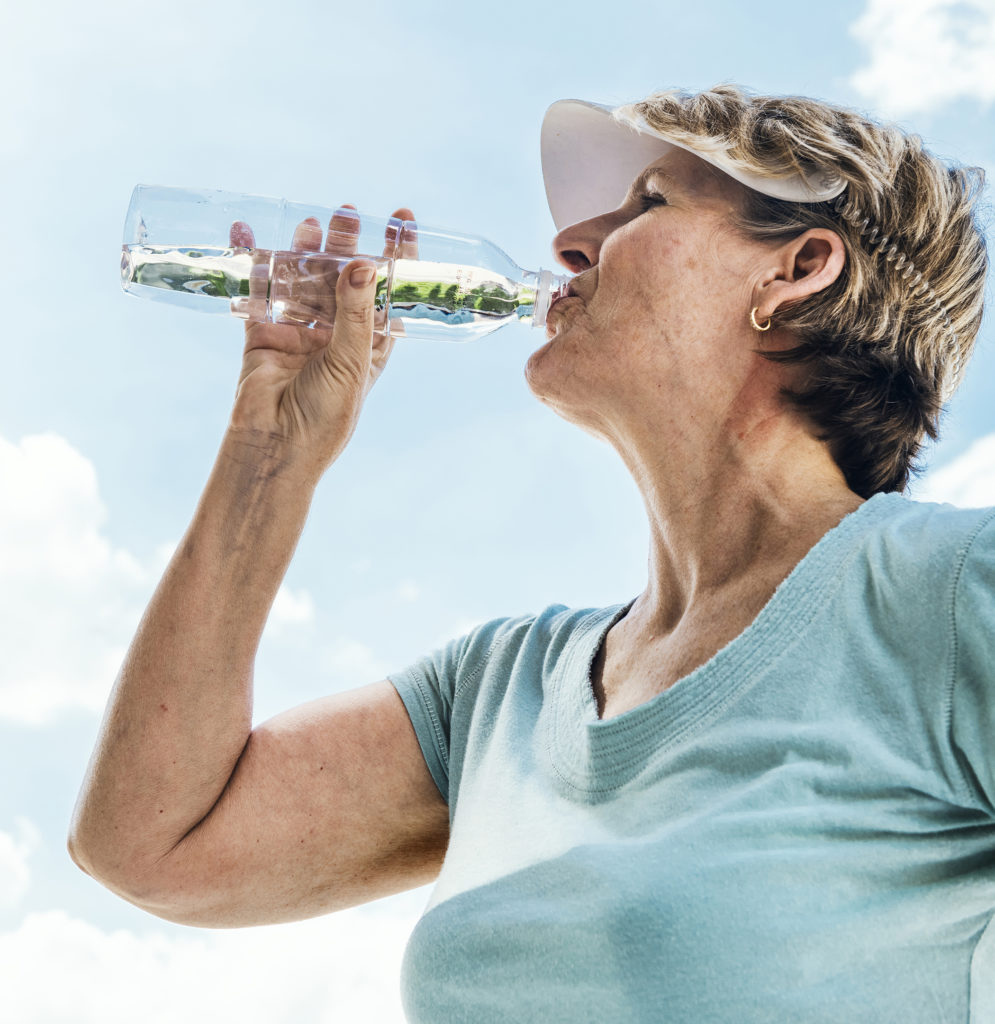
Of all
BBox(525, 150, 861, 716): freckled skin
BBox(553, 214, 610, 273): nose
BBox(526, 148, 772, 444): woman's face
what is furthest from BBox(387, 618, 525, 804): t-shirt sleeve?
BBox(553, 214, 610, 273): nose

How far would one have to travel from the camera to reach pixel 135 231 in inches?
51.5

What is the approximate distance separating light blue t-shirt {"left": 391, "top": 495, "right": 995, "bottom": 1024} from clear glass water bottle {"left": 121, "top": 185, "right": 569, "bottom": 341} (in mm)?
551

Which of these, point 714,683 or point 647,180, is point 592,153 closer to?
point 647,180

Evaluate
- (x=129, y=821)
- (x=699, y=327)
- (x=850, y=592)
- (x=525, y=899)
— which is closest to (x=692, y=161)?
(x=699, y=327)

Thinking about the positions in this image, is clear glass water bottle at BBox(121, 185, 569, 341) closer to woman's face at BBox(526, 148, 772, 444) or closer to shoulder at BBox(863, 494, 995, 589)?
woman's face at BBox(526, 148, 772, 444)

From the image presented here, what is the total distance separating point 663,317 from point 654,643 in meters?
0.34

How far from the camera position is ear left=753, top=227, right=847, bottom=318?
1.11m

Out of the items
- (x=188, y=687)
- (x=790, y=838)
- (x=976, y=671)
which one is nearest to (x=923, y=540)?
(x=976, y=671)

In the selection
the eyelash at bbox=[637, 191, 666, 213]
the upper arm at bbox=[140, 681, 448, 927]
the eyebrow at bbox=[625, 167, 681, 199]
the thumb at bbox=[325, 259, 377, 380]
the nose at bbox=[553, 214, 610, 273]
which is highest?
the eyebrow at bbox=[625, 167, 681, 199]

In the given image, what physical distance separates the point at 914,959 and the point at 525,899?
298 mm

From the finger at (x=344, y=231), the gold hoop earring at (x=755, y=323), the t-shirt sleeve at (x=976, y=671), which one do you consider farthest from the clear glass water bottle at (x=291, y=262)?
the t-shirt sleeve at (x=976, y=671)

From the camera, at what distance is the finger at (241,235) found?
4.34ft

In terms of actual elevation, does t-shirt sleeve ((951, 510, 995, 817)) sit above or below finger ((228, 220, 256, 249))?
below

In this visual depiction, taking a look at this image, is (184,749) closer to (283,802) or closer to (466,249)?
(283,802)
